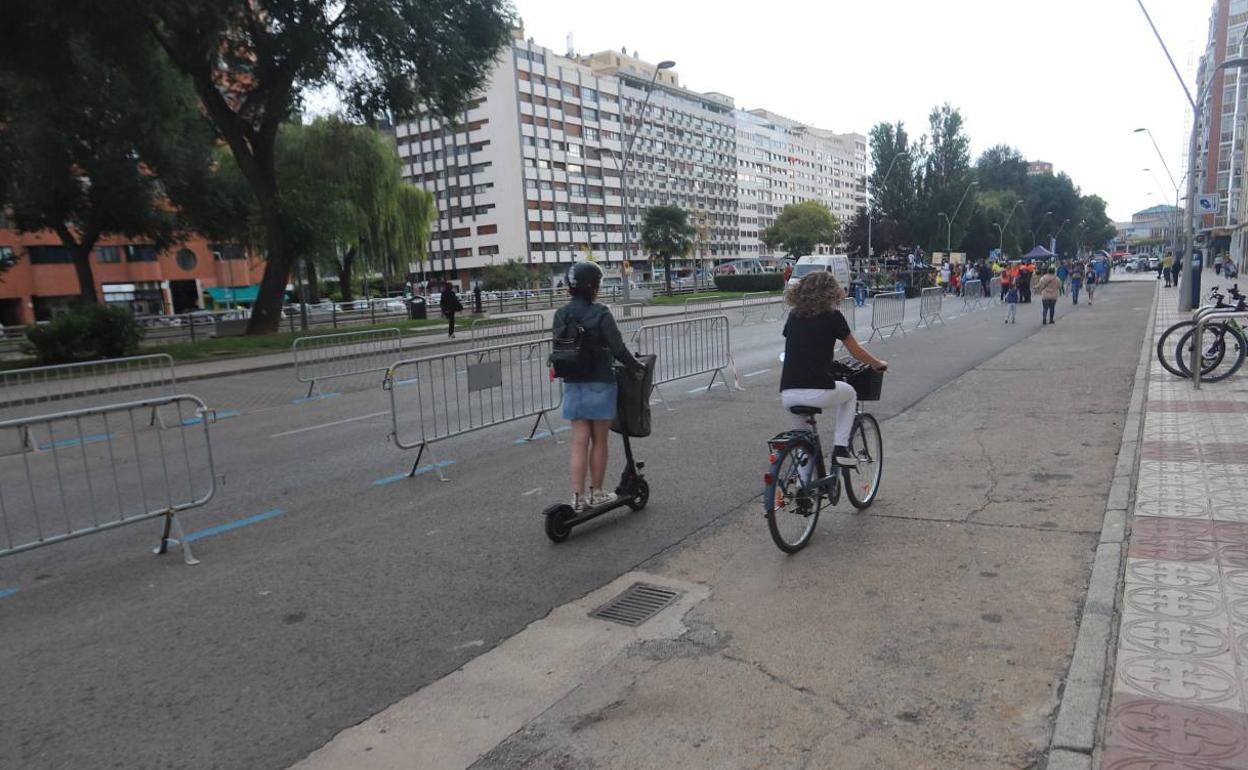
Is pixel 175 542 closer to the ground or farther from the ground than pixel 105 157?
closer to the ground

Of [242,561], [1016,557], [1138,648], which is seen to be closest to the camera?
[1138,648]

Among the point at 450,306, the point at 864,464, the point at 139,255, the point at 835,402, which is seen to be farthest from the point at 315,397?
the point at 139,255

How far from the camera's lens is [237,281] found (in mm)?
70312

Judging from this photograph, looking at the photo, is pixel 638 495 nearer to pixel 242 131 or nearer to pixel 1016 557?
pixel 1016 557

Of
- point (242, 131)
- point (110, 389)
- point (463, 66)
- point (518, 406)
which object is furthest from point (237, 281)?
point (518, 406)

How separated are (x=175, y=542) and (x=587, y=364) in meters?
3.33

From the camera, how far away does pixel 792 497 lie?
4934 millimetres

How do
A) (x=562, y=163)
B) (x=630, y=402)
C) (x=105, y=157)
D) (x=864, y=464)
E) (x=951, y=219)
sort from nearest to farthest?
(x=630, y=402), (x=864, y=464), (x=105, y=157), (x=951, y=219), (x=562, y=163)

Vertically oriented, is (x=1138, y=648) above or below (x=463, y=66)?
below

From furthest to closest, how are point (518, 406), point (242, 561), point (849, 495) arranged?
point (518, 406), point (849, 495), point (242, 561)

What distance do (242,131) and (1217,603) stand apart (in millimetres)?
26705

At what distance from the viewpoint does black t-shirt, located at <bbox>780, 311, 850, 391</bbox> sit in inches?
198

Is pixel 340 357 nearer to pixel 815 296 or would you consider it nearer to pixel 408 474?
pixel 408 474

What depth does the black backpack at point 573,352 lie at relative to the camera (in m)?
5.39
